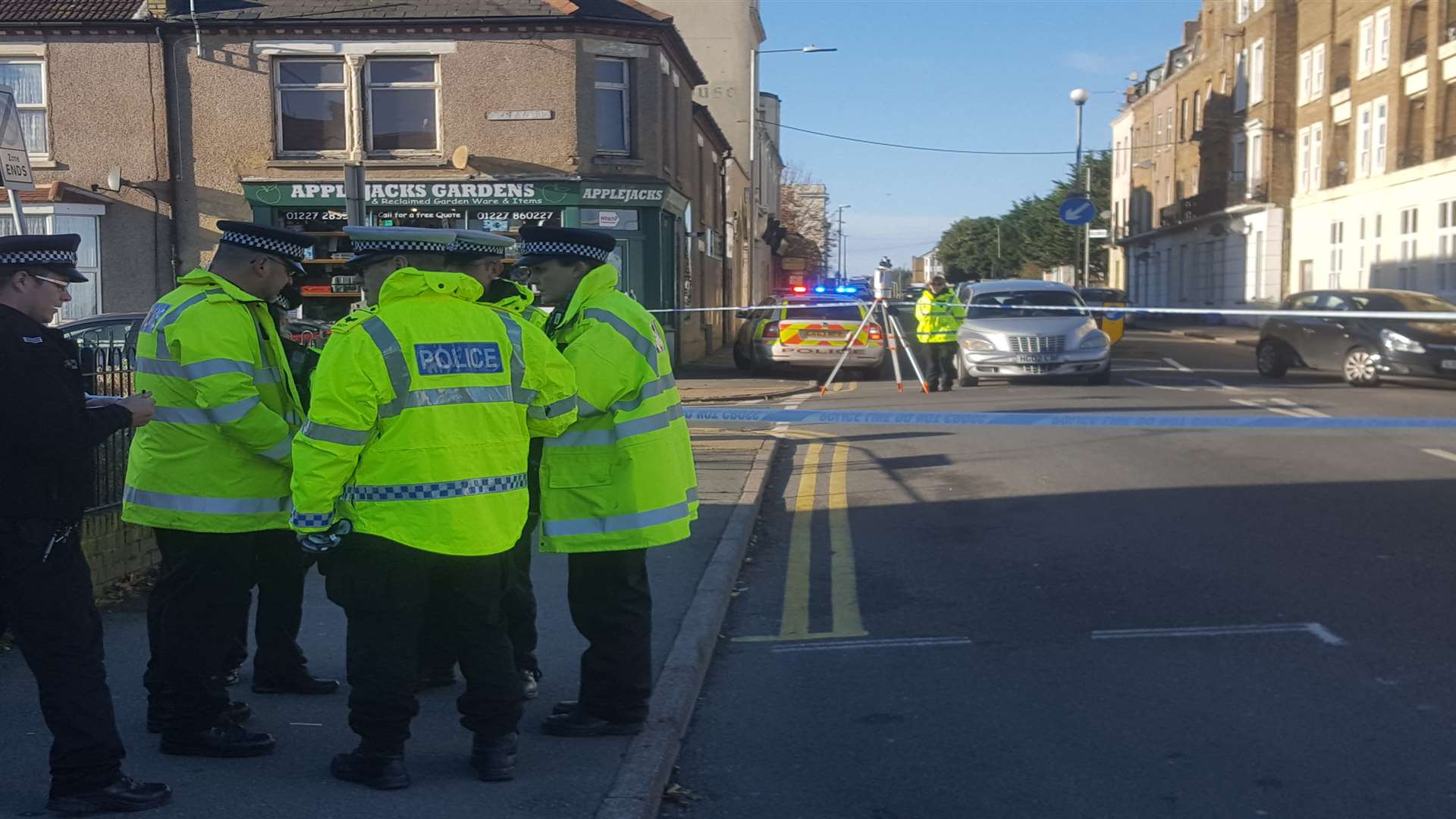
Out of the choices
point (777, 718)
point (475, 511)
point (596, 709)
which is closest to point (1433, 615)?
point (777, 718)

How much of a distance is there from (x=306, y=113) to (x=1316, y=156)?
34.4 metres

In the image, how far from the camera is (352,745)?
4.95m

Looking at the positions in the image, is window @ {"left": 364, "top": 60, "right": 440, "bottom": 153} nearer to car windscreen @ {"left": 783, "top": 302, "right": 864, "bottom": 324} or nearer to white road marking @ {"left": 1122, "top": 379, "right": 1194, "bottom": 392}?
car windscreen @ {"left": 783, "top": 302, "right": 864, "bottom": 324}

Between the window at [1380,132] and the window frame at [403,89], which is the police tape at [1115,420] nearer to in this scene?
the window frame at [403,89]

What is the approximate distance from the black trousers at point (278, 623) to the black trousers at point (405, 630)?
0.87 m

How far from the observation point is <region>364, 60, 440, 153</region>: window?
939 inches

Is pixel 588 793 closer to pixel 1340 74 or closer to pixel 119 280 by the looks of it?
pixel 119 280

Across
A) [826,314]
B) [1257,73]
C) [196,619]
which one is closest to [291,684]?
[196,619]

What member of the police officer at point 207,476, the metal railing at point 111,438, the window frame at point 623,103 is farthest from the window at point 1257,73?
the police officer at point 207,476

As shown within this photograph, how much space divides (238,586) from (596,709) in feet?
4.37

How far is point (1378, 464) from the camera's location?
11.4m

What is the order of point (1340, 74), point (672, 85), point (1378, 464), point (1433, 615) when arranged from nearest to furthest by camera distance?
point (1433, 615) < point (1378, 464) < point (672, 85) < point (1340, 74)

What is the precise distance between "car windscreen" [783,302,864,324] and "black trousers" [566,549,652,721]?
18.1 metres

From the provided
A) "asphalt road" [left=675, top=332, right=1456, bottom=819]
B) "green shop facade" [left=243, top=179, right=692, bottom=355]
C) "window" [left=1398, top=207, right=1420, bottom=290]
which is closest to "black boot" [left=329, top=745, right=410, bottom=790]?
"asphalt road" [left=675, top=332, right=1456, bottom=819]
